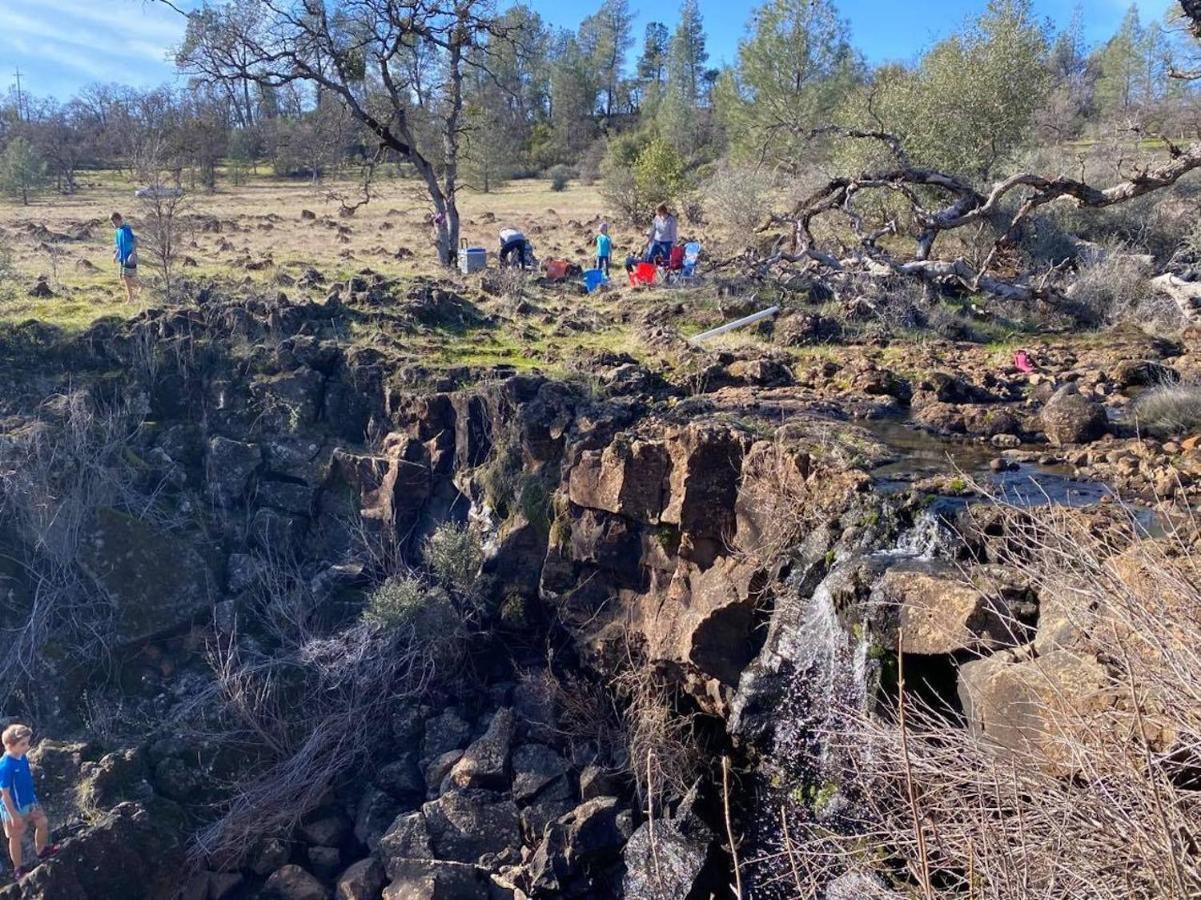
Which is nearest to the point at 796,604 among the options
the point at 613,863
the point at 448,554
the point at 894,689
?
the point at 894,689

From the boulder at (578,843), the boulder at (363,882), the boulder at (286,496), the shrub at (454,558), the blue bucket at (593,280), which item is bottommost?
the boulder at (363,882)

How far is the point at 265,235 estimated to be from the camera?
20.7m

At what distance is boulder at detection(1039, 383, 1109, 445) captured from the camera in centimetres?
759

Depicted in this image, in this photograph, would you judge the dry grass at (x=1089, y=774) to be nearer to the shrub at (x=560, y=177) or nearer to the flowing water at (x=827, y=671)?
the flowing water at (x=827, y=671)

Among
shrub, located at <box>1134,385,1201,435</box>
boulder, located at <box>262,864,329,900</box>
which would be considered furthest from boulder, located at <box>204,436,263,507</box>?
shrub, located at <box>1134,385,1201,435</box>

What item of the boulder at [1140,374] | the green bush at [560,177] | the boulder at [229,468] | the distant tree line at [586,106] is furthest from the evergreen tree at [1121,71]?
the boulder at [229,468]

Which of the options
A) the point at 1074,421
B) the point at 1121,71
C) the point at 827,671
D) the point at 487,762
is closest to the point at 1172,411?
the point at 1074,421

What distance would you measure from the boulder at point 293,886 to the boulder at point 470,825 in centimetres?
91

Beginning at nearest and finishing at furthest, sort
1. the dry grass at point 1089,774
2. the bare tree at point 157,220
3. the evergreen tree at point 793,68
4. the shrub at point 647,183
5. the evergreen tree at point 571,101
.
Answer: the dry grass at point 1089,774
the bare tree at point 157,220
the shrub at point 647,183
the evergreen tree at point 793,68
the evergreen tree at point 571,101

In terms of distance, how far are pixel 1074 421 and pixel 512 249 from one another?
9981mm

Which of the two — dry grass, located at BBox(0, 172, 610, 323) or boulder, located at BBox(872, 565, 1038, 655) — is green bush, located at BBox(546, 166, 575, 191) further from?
boulder, located at BBox(872, 565, 1038, 655)

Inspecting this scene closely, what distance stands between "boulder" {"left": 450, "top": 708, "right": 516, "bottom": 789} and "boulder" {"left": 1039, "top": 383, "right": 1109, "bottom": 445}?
5.00m

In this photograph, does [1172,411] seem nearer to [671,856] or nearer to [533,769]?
[671,856]

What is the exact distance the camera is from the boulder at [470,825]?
7.02 metres
